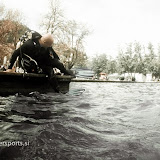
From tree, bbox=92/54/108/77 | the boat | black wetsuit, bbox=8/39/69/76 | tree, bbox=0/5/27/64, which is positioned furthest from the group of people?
tree, bbox=92/54/108/77

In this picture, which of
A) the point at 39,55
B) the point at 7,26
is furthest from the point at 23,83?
the point at 7,26

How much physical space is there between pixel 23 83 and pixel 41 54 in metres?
1.07

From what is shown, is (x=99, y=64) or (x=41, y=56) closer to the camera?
(x=41, y=56)

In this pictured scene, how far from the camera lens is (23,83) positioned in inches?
195

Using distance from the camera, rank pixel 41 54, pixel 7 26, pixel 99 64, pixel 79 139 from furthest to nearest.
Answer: pixel 99 64, pixel 7 26, pixel 41 54, pixel 79 139

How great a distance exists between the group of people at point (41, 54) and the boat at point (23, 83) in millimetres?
242

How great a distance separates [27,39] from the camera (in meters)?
5.27

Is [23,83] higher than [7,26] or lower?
lower

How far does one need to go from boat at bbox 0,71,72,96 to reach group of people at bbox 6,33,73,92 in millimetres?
242

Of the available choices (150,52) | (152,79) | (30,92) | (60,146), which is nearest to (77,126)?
(60,146)

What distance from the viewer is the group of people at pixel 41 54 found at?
16.3 ft

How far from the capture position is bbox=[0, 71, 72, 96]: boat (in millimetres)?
4574

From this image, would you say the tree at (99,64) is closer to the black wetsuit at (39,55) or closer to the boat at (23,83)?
the black wetsuit at (39,55)

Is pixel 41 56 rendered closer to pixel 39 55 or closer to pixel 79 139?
pixel 39 55
